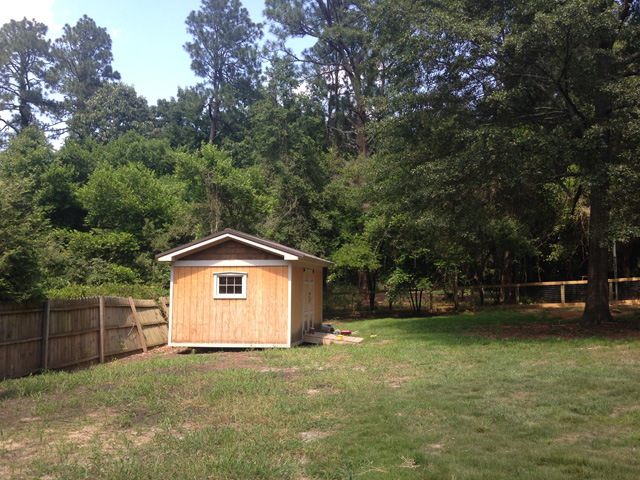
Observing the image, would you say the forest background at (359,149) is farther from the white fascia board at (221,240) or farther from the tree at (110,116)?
the white fascia board at (221,240)

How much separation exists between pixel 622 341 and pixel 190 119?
36.0m

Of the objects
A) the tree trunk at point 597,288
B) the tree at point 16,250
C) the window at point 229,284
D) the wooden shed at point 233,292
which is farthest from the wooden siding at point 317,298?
the tree at point 16,250

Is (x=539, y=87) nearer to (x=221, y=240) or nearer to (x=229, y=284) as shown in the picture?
(x=221, y=240)

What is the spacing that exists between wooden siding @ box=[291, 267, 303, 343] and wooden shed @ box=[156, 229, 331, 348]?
0.09 feet

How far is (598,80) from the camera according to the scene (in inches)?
468

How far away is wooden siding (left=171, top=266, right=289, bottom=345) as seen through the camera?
13156mm

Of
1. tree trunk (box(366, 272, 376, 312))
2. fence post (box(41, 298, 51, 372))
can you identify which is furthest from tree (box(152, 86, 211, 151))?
fence post (box(41, 298, 51, 372))

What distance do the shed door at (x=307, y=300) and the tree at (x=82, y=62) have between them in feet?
117

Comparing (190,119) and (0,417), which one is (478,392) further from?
(190,119)

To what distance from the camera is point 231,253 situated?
13.5 metres

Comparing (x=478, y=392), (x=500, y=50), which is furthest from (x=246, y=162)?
(x=478, y=392)

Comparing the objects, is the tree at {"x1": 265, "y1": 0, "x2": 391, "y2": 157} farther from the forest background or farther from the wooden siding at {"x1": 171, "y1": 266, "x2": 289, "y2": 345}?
the wooden siding at {"x1": 171, "y1": 266, "x2": 289, "y2": 345}

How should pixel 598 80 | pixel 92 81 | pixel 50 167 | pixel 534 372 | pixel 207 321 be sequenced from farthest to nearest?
pixel 92 81 → pixel 50 167 → pixel 207 321 → pixel 598 80 → pixel 534 372

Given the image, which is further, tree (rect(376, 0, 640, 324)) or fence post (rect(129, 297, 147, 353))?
fence post (rect(129, 297, 147, 353))
